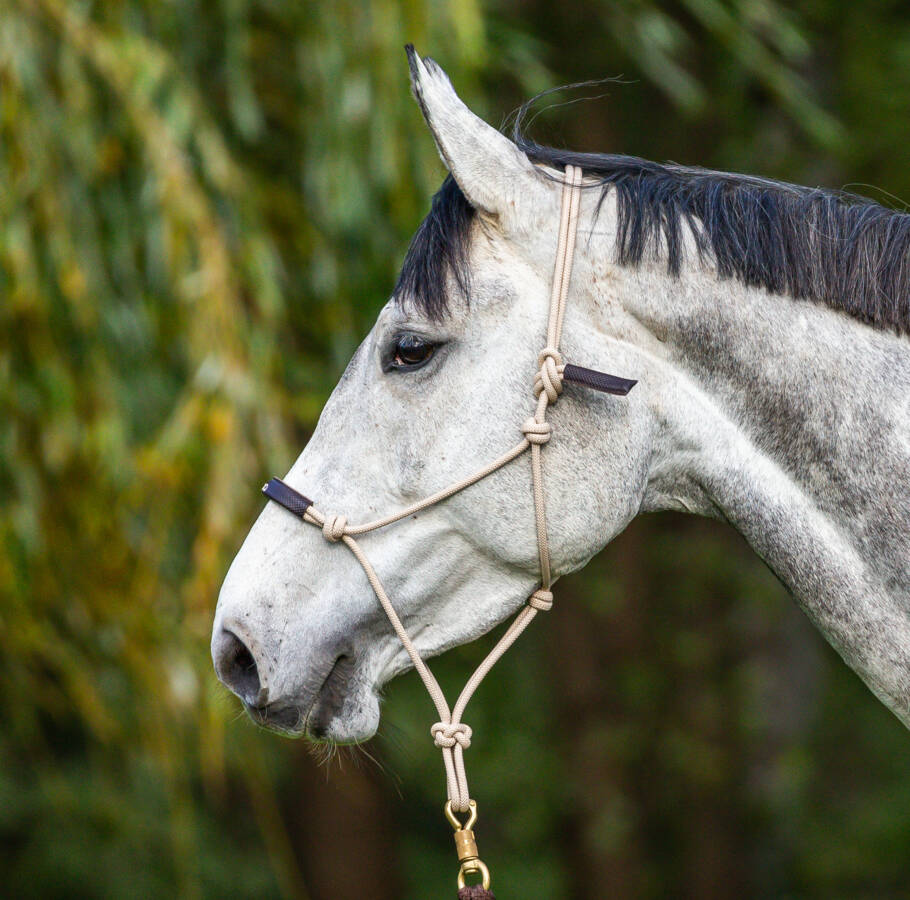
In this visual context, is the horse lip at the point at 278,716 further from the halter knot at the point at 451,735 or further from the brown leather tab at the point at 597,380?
the brown leather tab at the point at 597,380

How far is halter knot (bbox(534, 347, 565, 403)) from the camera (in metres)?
1.82

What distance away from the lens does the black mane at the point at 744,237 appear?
1812mm

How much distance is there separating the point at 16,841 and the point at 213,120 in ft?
19.2

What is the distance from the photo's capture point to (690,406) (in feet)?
6.16

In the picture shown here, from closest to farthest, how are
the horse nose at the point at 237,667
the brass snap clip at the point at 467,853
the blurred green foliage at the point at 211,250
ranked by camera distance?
the brass snap clip at the point at 467,853
the horse nose at the point at 237,667
the blurred green foliage at the point at 211,250

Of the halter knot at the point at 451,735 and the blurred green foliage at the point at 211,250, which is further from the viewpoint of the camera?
the blurred green foliage at the point at 211,250

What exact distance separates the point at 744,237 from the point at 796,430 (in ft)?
1.10

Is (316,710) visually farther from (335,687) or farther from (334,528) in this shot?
(334,528)

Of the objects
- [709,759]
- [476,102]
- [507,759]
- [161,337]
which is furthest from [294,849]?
[476,102]

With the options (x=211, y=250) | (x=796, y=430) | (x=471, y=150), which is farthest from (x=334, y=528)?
(x=211, y=250)

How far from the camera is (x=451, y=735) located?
1905 millimetres

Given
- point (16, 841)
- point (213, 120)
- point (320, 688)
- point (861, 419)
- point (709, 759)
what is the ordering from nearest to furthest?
1. point (861, 419)
2. point (320, 688)
3. point (213, 120)
4. point (709, 759)
5. point (16, 841)

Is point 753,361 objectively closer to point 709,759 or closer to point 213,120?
point 213,120

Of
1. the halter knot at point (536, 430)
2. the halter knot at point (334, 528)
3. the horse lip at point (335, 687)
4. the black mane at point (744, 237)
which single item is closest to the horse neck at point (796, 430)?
the black mane at point (744, 237)
